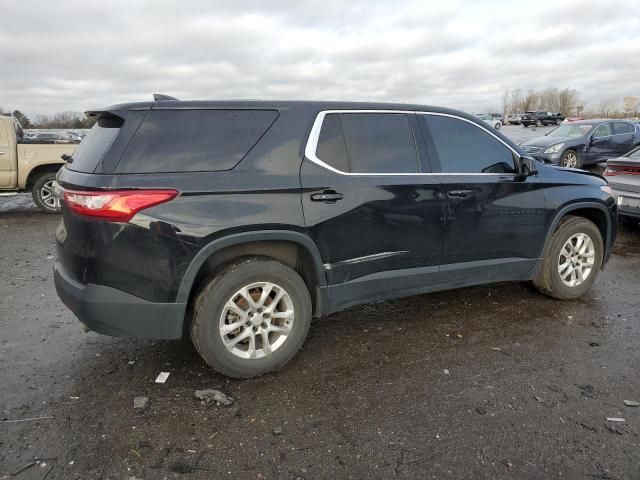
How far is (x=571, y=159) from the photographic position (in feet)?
45.3

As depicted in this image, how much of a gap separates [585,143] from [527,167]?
38.0 ft

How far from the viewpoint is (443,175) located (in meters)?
3.81

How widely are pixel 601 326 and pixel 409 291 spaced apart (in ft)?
5.89

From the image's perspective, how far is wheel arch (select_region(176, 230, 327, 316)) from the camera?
2.94 metres

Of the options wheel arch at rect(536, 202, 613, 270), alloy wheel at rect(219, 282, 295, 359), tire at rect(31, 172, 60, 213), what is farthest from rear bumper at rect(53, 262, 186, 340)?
tire at rect(31, 172, 60, 213)

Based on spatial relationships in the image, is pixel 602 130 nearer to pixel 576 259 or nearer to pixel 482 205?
pixel 576 259

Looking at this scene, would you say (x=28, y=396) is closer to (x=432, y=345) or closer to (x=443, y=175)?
(x=432, y=345)

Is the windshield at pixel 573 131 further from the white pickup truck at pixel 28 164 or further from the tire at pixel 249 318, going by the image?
the tire at pixel 249 318

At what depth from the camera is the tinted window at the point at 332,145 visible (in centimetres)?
335

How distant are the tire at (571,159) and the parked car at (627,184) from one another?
248 inches

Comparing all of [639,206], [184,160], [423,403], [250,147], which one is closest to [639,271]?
[639,206]

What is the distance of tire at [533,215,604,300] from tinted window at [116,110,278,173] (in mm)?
2993

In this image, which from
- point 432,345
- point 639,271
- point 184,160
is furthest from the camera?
point 639,271

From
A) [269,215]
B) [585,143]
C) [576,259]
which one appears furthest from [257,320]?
[585,143]
